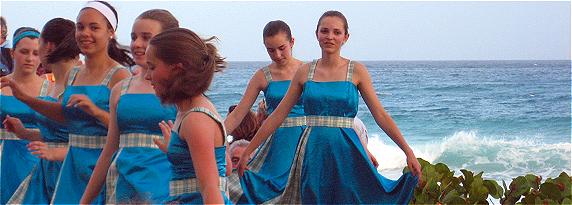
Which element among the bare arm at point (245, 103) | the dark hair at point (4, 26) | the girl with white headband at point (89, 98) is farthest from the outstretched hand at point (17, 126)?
the dark hair at point (4, 26)

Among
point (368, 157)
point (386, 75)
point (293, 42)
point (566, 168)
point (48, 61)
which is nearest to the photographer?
point (48, 61)

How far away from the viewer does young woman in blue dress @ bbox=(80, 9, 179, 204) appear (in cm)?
575

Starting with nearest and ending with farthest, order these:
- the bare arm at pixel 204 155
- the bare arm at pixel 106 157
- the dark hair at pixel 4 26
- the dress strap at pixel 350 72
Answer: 1. the bare arm at pixel 204 155
2. the bare arm at pixel 106 157
3. the dress strap at pixel 350 72
4. the dark hair at pixel 4 26

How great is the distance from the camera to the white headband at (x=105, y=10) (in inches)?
256

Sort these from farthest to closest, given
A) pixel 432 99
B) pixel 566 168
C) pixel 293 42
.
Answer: pixel 432 99
pixel 566 168
pixel 293 42

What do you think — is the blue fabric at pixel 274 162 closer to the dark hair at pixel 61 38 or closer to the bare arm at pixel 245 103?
the bare arm at pixel 245 103

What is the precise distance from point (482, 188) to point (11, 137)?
3.25m

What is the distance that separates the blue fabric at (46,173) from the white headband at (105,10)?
A: 2.18 ft

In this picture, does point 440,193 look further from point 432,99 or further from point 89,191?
point 432,99

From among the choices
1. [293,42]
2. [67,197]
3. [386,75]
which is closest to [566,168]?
[293,42]

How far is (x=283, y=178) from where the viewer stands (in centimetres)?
894

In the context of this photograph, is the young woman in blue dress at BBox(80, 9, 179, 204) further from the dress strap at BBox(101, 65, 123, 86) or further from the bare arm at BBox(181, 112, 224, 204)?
the bare arm at BBox(181, 112, 224, 204)

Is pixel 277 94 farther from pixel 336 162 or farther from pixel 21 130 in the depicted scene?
pixel 21 130

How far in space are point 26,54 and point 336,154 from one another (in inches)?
84.2
